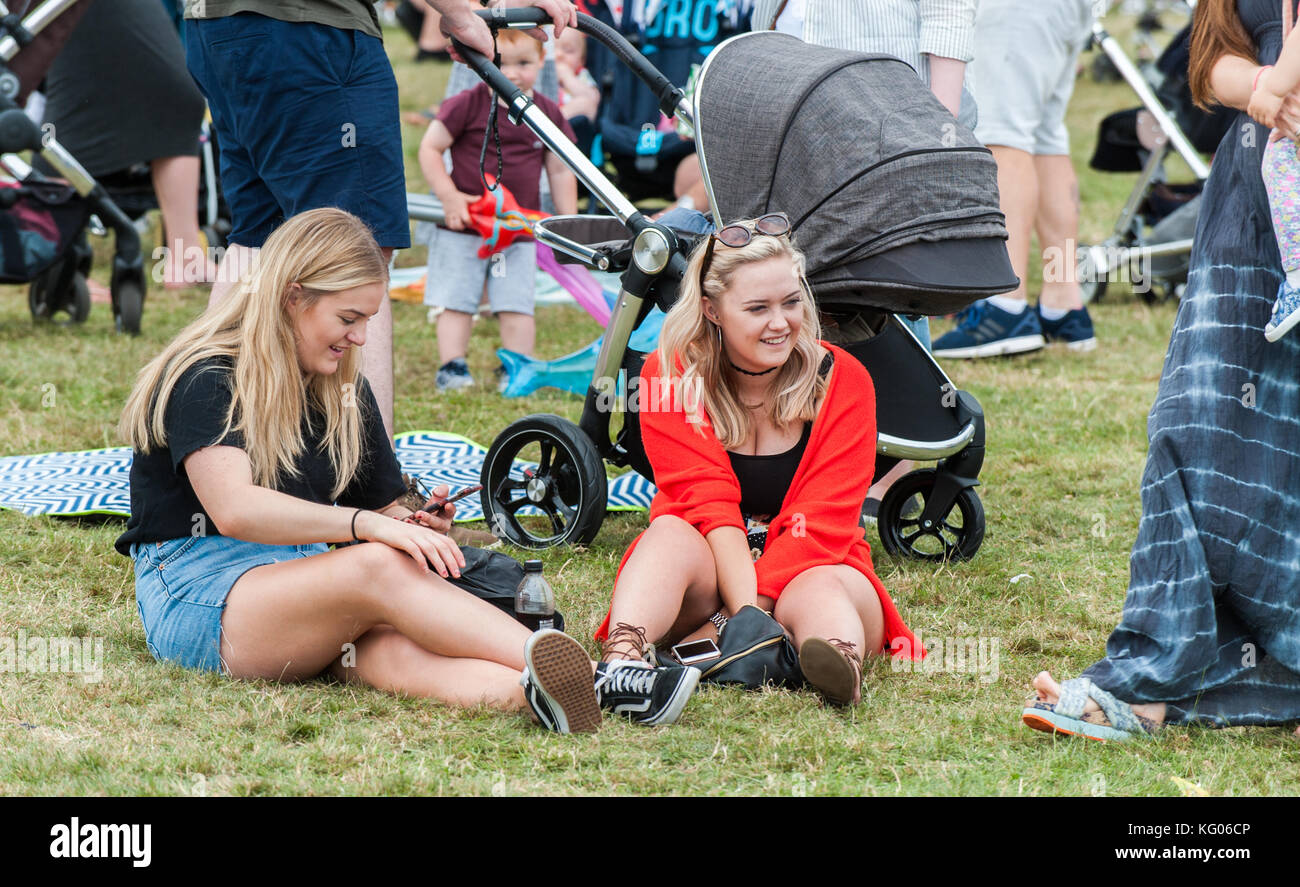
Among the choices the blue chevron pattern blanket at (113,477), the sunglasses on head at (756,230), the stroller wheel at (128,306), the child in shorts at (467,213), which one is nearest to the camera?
the sunglasses on head at (756,230)

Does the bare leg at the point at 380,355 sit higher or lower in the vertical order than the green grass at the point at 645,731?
higher

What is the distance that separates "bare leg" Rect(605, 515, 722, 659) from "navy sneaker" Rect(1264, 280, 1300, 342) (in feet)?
4.22

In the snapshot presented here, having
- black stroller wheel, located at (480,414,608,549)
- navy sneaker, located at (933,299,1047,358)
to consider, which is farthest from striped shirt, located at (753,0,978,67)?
navy sneaker, located at (933,299,1047,358)

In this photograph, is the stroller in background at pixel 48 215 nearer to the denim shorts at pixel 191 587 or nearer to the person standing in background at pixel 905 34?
the person standing in background at pixel 905 34

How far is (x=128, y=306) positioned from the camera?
23.1 ft

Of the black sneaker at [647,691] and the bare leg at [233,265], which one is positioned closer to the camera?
the black sneaker at [647,691]

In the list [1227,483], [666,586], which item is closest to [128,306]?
[666,586]

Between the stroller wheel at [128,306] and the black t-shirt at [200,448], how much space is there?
13.3ft

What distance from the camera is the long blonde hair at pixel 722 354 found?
356 centimetres

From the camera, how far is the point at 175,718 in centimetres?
294

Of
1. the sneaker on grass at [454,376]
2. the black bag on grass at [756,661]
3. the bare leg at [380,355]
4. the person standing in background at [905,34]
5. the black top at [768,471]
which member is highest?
the person standing in background at [905,34]

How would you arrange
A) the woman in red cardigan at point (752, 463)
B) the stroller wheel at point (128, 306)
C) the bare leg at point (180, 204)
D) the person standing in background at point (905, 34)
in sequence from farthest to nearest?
the bare leg at point (180, 204) → the stroller wheel at point (128, 306) → the person standing in background at point (905, 34) → the woman in red cardigan at point (752, 463)

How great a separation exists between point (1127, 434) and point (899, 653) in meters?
2.63

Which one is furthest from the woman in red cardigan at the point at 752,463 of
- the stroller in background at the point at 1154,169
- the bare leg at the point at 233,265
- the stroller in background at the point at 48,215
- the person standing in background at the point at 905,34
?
the stroller in background at the point at 1154,169
